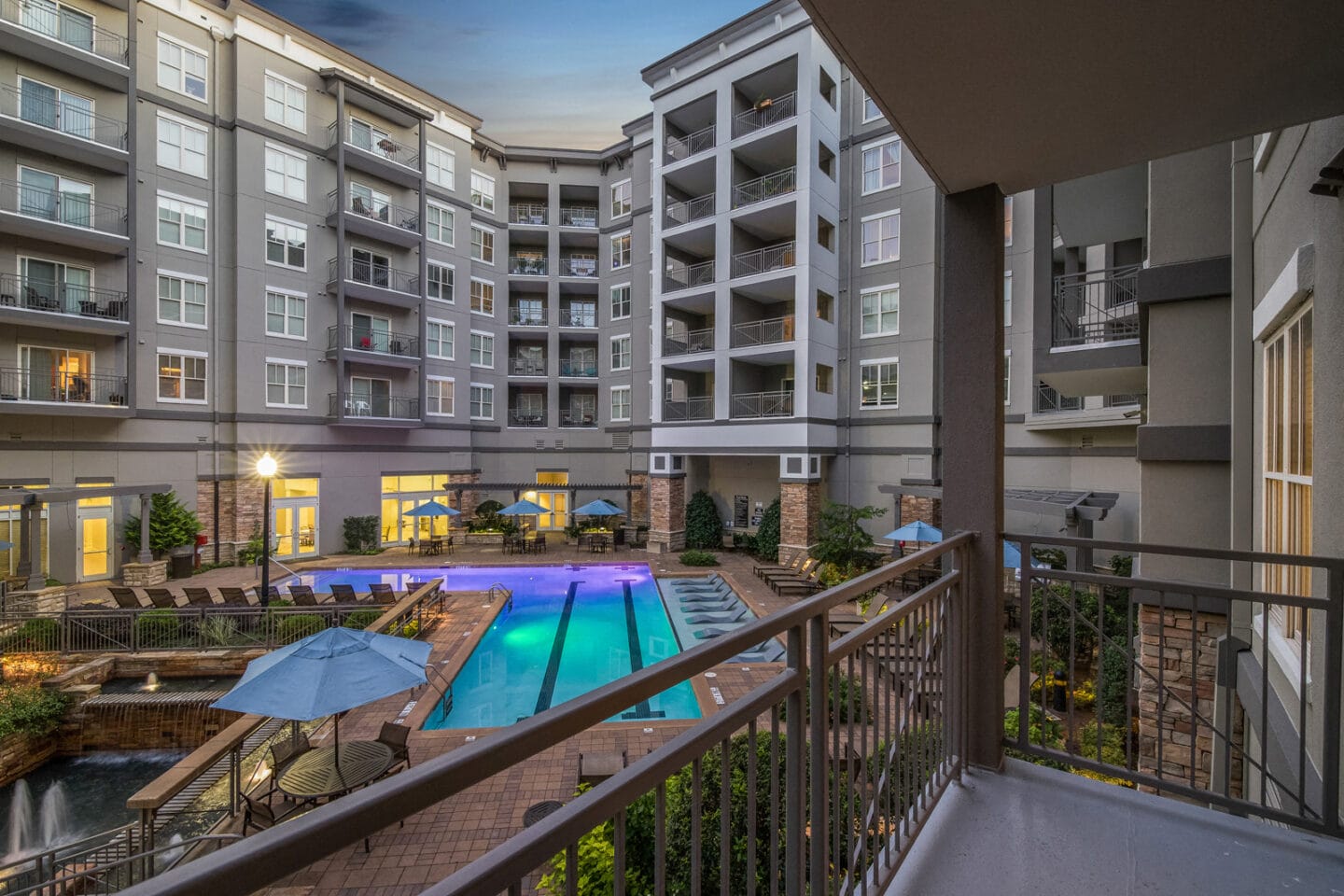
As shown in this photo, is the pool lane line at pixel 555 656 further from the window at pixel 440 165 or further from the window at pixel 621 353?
the window at pixel 440 165

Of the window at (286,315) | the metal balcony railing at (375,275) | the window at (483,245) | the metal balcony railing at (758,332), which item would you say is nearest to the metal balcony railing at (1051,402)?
the metal balcony railing at (758,332)

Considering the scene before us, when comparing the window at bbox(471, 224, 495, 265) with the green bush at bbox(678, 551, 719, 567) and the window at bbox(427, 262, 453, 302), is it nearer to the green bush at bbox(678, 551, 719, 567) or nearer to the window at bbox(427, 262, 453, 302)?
the window at bbox(427, 262, 453, 302)

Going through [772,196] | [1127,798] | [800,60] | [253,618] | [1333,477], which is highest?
[800,60]

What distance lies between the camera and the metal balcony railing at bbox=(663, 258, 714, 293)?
1984 cm

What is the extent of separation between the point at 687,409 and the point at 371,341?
11014mm

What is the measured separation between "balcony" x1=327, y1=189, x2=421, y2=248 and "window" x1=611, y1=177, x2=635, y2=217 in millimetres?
8280

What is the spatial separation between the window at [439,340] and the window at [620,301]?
6.79 m

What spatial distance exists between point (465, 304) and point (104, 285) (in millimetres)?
10692

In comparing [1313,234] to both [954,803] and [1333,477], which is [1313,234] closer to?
[1333,477]

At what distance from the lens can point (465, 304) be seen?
2433 cm

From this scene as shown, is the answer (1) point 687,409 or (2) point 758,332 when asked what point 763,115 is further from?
(1) point 687,409

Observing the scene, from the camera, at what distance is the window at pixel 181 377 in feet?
56.7

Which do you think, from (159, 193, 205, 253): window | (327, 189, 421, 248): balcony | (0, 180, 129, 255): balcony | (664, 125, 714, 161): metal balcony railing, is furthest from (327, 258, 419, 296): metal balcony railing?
(664, 125, 714, 161): metal balcony railing

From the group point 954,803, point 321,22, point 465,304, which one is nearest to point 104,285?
point 465,304
